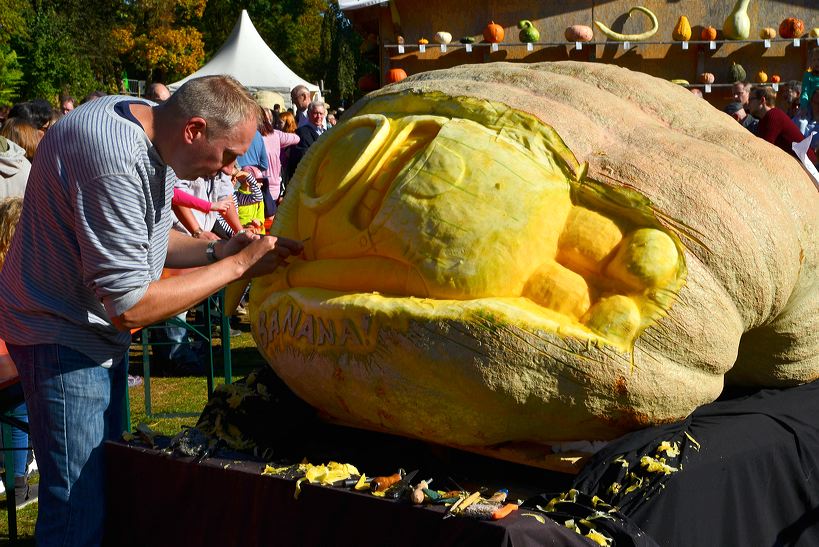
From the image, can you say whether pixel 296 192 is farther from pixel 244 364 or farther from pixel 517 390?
pixel 244 364

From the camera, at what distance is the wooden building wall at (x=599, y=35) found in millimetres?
10227

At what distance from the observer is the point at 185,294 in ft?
7.78

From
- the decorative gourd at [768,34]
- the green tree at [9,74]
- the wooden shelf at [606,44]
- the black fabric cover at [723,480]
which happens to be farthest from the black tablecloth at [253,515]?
the green tree at [9,74]

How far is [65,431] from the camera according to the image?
2.43 m

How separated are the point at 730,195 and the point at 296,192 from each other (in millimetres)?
1355

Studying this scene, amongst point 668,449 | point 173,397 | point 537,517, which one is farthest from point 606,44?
point 537,517

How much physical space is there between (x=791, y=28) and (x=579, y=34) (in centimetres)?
246

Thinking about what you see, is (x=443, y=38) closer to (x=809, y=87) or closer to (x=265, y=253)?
(x=809, y=87)

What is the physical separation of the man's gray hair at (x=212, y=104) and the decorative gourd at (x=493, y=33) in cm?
803

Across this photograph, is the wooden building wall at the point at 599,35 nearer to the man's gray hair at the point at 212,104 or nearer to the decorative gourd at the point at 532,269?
the decorative gourd at the point at 532,269

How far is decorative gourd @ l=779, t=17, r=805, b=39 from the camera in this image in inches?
398

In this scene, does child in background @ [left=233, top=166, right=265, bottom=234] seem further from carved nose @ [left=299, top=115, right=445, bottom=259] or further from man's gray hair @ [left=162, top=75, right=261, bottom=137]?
man's gray hair @ [left=162, top=75, right=261, bottom=137]

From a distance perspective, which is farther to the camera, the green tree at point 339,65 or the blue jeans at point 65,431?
the green tree at point 339,65

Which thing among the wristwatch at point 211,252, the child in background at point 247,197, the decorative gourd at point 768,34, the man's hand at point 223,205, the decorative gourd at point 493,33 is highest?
the decorative gourd at point 768,34
